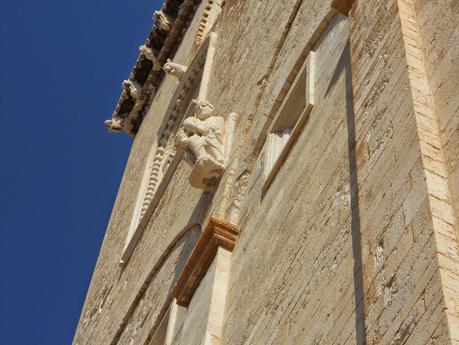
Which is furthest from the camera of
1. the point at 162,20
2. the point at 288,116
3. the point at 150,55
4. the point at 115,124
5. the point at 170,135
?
the point at 115,124

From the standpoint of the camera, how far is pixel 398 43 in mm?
5438

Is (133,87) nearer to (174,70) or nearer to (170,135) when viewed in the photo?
(174,70)

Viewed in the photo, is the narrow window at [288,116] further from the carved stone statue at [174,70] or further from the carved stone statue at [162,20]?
the carved stone statue at [162,20]

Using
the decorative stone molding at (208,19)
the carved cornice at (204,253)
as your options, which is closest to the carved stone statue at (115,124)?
the decorative stone molding at (208,19)

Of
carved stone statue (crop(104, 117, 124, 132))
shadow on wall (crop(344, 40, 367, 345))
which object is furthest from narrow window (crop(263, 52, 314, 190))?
carved stone statue (crop(104, 117, 124, 132))

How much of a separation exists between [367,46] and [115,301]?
23.7 feet

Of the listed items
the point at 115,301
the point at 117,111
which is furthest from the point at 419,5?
the point at 117,111

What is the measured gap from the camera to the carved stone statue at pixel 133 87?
1952 cm

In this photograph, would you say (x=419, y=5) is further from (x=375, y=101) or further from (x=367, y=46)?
(x=375, y=101)

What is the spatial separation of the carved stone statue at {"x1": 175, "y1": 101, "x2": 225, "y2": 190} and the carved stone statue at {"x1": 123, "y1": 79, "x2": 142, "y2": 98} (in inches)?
385

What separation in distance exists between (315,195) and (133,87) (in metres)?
14.1

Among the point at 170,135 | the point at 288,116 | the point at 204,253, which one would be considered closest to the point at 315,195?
the point at 204,253

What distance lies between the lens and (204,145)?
9234 millimetres

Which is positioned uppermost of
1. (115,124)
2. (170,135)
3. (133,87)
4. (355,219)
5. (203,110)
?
(355,219)
